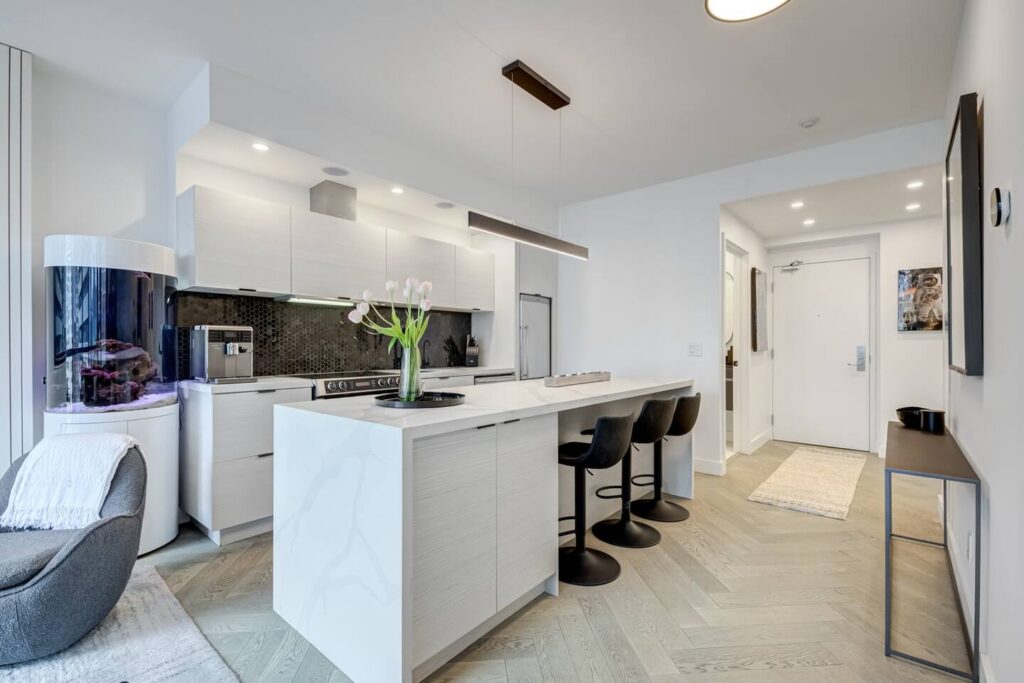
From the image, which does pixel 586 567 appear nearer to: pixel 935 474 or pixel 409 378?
pixel 409 378

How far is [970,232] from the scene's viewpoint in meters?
1.73

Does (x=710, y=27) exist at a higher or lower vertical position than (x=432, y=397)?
higher

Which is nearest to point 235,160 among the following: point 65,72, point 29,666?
point 65,72

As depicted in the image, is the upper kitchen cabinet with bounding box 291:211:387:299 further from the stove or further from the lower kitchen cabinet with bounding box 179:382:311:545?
the lower kitchen cabinet with bounding box 179:382:311:545

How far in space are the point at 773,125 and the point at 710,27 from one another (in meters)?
1.40

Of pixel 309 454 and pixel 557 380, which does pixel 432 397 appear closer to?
pixel 309 454

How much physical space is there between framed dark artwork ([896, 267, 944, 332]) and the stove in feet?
16.6

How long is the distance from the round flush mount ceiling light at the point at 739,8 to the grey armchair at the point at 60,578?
3221 mm

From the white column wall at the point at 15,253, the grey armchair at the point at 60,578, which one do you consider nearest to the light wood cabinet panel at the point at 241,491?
the grey armchair at the point at 60,578

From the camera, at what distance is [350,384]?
3.39 metres

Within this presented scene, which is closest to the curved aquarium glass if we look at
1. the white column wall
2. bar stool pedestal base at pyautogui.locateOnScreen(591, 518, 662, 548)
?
the white column wall

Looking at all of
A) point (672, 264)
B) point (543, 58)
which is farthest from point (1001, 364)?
point (672, 264)

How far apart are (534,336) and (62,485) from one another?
399 cm

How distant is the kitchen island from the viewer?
150 centimetres
